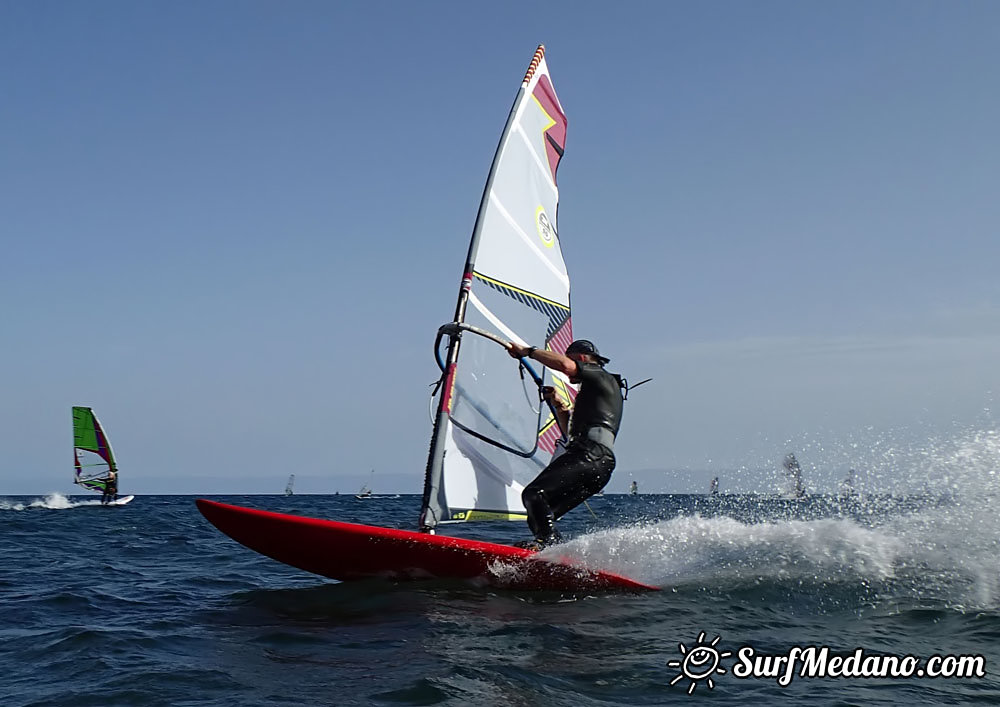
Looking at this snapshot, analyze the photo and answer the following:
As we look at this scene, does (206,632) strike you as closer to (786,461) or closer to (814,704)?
(814,704)

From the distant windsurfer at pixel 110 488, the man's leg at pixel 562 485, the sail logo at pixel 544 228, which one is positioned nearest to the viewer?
the man's leg at pixel 562 485

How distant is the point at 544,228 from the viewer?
35.5 feet

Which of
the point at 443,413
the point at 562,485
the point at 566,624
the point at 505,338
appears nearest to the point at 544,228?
the point at 505,338

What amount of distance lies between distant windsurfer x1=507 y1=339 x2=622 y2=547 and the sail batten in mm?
1094

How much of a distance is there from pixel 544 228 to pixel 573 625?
→ 20.1 ft

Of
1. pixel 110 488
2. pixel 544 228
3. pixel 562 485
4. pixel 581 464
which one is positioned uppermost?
pixel 544 228

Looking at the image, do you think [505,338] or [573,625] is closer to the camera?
[573,625]

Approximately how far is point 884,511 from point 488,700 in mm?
5874

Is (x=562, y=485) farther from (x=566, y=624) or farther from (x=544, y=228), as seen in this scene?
(x=544, y=228)
